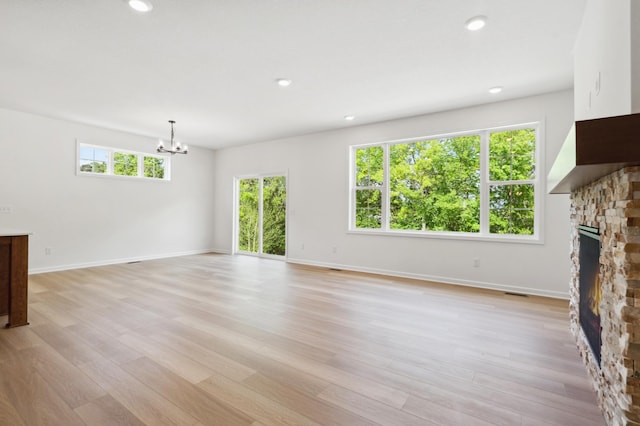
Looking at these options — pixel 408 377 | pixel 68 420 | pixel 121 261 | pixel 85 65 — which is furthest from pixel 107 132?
pixel 408 377

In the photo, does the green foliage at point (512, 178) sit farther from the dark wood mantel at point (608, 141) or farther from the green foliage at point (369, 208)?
the dark wood mantel at point (608, 141)

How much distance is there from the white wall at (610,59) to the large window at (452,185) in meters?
2.17

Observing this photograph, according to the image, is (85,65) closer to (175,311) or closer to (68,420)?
(175,311)

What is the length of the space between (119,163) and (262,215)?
3158 mm

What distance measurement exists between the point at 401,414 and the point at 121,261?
6398 millimetres

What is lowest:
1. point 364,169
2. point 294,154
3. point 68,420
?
point 68,420

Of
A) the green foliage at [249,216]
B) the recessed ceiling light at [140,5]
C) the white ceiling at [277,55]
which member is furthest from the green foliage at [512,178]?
the green foliage at [249,216]

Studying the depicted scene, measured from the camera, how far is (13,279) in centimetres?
287

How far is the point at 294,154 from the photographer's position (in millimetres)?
6582

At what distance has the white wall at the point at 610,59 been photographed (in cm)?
127

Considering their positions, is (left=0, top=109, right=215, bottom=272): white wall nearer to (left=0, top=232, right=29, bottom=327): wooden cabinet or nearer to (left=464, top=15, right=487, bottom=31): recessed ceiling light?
(left=0, top=232, right=29, bottom=327): wooden cabinet

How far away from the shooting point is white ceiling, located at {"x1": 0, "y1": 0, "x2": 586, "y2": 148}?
2.44 m

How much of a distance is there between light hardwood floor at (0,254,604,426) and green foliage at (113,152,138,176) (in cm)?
295

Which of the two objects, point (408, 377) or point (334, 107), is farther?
point (334, 107)
